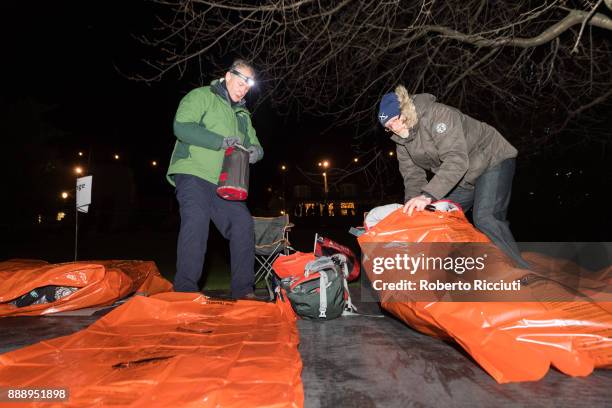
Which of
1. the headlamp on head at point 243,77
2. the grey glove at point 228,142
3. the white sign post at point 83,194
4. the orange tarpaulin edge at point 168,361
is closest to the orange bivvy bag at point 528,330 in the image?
the orange tarpaulin edge at point 168,361

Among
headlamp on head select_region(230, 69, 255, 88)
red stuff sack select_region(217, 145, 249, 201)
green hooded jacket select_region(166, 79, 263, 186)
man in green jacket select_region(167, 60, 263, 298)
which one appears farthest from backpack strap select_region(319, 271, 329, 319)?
headlamp on head select_region(230, 69, 255, 88)

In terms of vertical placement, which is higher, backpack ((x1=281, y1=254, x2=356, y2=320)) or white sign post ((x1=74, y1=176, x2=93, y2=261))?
white sign post ((x1=74, y1=176, x2=93, y2=261))

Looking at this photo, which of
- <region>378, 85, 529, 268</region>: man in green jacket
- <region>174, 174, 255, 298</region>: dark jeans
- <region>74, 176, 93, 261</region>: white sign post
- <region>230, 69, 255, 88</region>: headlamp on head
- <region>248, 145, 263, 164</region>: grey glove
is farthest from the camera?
<region>74, 176, 93, 261</region>: white sign post

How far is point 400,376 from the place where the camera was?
1.56 metres

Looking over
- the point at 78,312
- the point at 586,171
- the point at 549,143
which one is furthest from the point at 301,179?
the point at 78,312

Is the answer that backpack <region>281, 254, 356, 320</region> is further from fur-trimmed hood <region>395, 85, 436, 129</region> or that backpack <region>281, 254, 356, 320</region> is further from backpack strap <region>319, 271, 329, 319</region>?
fur-trimmed hood <region>395, 85, 436, 129</region>

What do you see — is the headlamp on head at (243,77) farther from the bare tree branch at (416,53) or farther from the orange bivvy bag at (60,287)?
the orange bivvy bag at (60,287)

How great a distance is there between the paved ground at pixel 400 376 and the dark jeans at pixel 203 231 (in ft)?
2.85

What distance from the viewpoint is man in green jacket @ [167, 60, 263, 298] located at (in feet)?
9.24

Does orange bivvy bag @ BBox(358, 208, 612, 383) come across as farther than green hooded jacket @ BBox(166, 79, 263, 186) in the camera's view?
No

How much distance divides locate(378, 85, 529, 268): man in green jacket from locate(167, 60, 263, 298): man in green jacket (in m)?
1.38

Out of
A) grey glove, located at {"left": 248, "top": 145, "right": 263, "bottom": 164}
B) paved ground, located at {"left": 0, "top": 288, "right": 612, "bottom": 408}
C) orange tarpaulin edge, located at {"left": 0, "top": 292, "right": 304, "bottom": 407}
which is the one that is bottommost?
paved ground, located at {"left": 0, "top": 288, "right": 612, "bottom": 408}

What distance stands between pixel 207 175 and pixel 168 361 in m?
1.74

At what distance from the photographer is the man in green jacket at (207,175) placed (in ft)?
9.24
